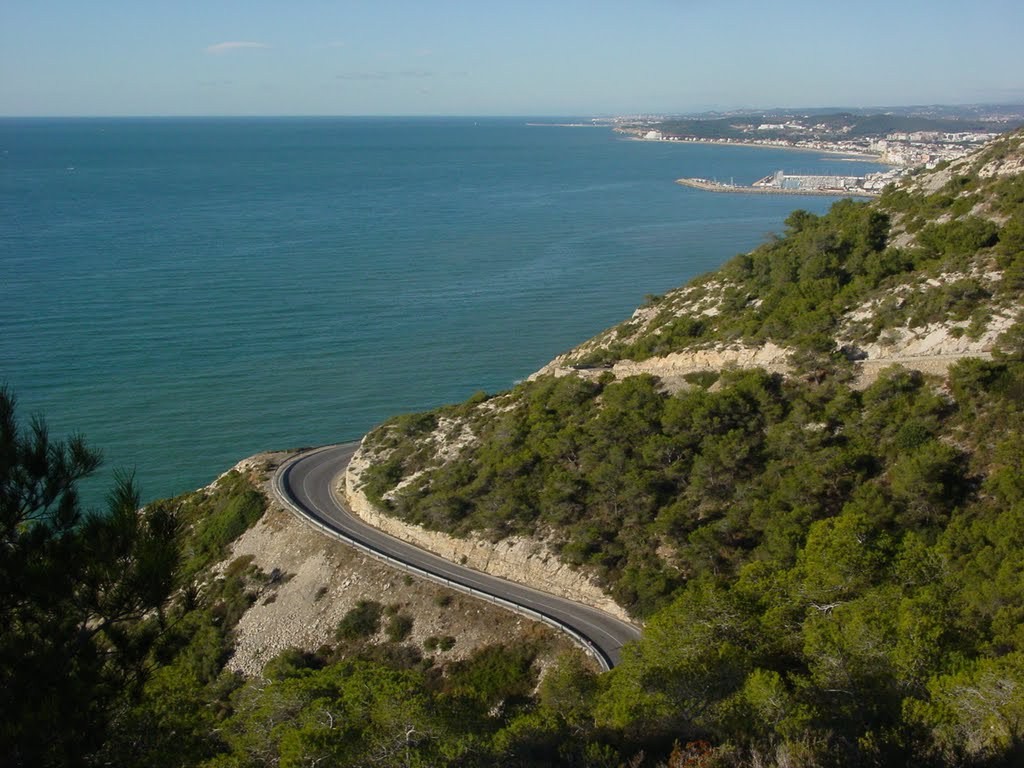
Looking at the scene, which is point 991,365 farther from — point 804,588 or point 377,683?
point 377,683

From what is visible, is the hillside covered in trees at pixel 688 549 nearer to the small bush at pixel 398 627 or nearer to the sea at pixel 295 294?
the small bush at pixel 398 627

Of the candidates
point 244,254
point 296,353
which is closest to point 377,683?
point 296,353

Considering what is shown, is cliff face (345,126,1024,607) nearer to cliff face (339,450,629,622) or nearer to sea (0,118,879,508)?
cliff face (339,450,629,622)

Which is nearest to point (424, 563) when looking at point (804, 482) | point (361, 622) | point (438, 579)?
point (438, 579)

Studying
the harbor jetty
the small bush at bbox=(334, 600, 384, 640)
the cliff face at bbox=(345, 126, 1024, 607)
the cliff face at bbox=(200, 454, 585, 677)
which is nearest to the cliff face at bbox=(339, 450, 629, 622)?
the cliff face at bbox=(345, 126, 1024, 607)

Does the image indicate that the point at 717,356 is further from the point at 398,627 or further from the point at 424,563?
the point at 398,627
